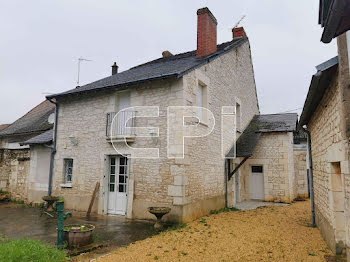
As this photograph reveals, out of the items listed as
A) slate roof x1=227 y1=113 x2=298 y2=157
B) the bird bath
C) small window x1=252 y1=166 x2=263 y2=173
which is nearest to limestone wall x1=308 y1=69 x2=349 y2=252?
the bird bath

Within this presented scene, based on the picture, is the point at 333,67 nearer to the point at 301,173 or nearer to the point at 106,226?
the point at 106,226

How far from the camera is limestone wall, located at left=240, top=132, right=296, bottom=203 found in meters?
11.2

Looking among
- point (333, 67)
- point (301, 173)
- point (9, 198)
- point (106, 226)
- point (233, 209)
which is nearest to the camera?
point (333, 67)

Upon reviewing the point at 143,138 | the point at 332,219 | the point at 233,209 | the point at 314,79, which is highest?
the point at 314,79

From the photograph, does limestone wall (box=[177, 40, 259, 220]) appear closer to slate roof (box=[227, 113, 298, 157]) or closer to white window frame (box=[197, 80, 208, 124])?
white window frame (box=[197, 80, 208, 124])

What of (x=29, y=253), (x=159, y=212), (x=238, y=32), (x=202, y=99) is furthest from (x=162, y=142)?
(x=238, y=32)

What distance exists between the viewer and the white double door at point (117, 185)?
26.5 feet

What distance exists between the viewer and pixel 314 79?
3883 millimetres

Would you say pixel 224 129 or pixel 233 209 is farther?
pixel 224 129

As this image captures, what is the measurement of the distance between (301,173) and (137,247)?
10.0 meters

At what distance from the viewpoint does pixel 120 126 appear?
8.22 m

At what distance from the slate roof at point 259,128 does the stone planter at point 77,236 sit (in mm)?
6535

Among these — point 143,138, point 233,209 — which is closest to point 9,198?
point 143,138

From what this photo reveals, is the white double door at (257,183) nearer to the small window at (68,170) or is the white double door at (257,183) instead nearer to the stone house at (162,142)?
the stone house at (162,142)
